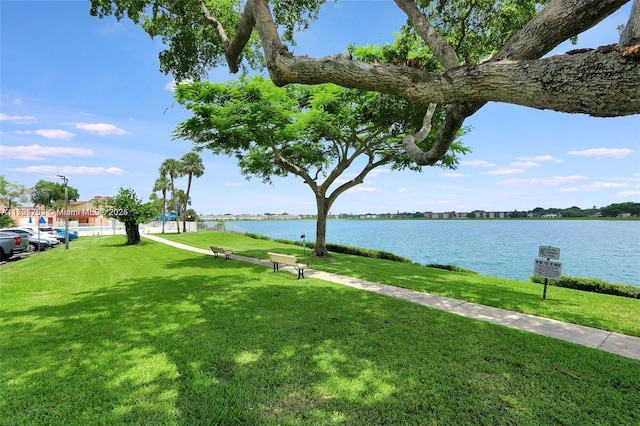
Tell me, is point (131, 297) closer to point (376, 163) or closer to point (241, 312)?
point (241, 312)

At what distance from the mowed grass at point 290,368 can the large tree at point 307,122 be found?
360 inches

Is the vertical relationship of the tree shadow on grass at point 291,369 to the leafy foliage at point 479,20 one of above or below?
below

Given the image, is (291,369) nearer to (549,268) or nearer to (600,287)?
(549,268)

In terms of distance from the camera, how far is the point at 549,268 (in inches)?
321

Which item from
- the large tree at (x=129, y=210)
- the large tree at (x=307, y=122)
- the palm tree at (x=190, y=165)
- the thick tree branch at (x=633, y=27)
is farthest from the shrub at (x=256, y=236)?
the thick tree branch at (x=633, y=27)

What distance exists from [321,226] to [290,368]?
13.4 metres

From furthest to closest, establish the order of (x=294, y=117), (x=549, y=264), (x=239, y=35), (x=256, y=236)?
(x=256, y=236)
(x=294, y=117)
(x=549, y=264)
(x=239, y=35)

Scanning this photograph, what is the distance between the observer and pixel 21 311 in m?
7.00

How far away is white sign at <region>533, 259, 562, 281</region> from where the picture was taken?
800 centimetres

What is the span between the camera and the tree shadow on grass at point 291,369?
131 inches

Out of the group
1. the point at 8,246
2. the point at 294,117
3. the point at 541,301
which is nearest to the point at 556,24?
the point at 541,301

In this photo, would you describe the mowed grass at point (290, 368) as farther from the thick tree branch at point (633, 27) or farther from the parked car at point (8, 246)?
the parked car at point (8, 246)

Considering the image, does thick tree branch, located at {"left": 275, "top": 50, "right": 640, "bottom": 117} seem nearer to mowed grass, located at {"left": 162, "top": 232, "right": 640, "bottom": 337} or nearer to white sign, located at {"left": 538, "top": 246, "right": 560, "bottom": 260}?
mowed grass, located at {"left": 162, "top": 232, "right": 640, "bottom": 337}

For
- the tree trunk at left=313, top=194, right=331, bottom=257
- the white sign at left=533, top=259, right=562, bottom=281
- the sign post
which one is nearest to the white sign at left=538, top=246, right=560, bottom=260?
the sign post
